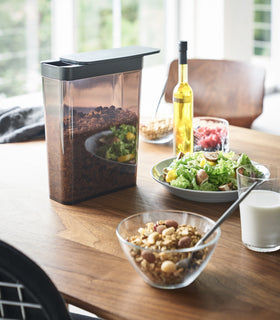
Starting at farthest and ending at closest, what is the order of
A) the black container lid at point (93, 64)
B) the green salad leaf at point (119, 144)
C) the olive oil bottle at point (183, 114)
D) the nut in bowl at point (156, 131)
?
the nut in bowl at point (156, 131) < the olive oil bottle at point (183, 114) < the green salad leaf at point (119, 144) < the black container lid at point (93, 64)

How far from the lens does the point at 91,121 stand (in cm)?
129

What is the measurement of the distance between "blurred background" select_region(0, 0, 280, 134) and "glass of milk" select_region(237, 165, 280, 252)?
1.55 m

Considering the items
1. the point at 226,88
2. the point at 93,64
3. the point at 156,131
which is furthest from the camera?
the point at 226,88

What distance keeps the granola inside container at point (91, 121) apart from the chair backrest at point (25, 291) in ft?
1.64

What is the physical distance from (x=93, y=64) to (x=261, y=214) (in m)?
0.51

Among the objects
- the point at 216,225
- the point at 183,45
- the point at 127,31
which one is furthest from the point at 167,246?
the point at 127,31

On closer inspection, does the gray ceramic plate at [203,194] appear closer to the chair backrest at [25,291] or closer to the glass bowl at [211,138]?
the glass bowl at [211,138]

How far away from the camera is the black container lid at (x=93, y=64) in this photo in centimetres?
121

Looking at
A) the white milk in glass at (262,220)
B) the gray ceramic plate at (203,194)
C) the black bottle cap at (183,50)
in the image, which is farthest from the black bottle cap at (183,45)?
the white milk in glass at (262,220)

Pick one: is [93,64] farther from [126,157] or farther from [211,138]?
[211,138]

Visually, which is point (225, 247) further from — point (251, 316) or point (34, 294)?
point (34, 294)

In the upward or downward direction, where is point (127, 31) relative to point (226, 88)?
upward

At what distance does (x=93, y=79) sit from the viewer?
1.26 meters

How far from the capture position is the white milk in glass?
1065 millimetres
